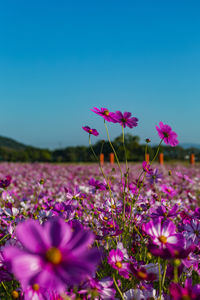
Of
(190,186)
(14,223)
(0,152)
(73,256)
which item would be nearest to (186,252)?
(73,256)

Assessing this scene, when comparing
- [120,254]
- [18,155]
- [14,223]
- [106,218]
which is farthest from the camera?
[18,155]

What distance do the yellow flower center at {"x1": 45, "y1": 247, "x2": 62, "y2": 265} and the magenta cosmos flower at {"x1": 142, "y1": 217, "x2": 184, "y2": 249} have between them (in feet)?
1.24

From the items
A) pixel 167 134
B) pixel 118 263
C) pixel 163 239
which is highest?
pixel 167 134

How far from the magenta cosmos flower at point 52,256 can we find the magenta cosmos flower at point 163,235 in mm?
340

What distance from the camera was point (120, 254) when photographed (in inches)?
44.9

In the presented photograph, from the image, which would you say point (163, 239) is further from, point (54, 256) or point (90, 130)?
point (90, 130)

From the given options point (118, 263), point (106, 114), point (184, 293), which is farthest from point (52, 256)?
point (106, 114)

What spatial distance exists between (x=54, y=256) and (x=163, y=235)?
456mm

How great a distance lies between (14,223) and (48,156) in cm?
2178

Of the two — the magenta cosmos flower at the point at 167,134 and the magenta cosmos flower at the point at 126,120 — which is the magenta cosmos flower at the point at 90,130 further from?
the magenta cosmos flower at the point at 167,134

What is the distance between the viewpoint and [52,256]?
2.13 ft

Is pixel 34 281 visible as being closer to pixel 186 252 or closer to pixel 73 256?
pixel 73 256

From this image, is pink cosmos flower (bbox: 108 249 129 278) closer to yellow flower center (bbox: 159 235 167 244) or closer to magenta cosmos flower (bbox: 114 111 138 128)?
yellow flower center (bbox: 159 235 167 244)

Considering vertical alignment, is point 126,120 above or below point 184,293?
above
